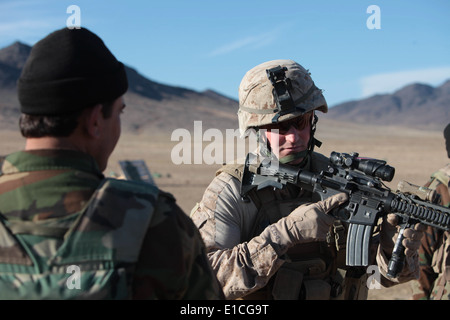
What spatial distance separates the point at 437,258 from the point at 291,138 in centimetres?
157

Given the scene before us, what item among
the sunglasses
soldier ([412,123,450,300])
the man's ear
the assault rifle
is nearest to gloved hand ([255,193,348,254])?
the assault rifle

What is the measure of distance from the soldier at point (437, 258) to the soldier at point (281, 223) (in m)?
0.70

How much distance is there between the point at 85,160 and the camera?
179cm

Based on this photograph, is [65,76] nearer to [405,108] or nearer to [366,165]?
[366,165]

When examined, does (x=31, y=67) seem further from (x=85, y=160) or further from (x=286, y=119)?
(x=286, y=119)

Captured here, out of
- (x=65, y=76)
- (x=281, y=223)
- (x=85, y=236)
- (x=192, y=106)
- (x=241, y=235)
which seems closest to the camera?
(x=85, y=236)

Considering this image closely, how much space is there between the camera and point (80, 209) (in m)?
1.67

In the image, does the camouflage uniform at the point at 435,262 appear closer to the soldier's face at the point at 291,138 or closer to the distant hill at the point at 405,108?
the soldier's face at the point at 291,138

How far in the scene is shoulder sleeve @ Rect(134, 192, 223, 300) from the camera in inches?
66.9

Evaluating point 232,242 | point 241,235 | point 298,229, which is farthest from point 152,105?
point 298,229

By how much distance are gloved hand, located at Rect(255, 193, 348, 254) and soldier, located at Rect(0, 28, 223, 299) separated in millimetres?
1122

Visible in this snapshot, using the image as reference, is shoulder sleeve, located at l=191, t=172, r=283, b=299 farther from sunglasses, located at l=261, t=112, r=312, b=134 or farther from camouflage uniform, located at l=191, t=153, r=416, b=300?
sunglasses, located at l=261, t=112, r=312, b=134

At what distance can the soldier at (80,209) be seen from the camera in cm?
162

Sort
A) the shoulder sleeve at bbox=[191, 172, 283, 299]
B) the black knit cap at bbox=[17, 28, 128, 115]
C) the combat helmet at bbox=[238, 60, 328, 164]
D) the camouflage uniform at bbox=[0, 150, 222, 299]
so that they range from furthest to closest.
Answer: the combat helmet at bbox=[238, 60, 328, 164] < the shoulder sleeve at bbox=[191, 172, 283, 299] < the black knit cap at bbox=[17, 28, 128, 115] < the camouflage uniform at bbox=[0, 150, 222, 299]
